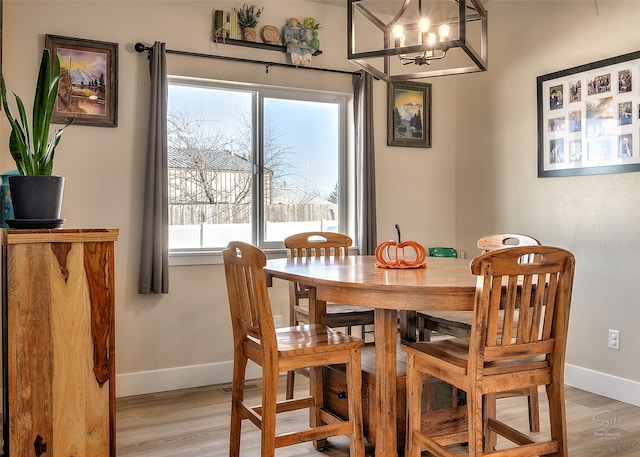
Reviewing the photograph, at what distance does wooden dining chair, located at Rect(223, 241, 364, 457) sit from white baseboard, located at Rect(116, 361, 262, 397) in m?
1.24

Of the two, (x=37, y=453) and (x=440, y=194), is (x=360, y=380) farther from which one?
(x=440, y=194)

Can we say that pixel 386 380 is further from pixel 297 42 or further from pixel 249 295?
pixel 297 42

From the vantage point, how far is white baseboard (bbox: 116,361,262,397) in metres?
3.34

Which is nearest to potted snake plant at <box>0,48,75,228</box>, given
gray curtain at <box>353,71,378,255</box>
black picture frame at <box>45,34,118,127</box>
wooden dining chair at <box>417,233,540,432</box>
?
black picture frame at <box>45,34,118,127</box>

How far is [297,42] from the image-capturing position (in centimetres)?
377

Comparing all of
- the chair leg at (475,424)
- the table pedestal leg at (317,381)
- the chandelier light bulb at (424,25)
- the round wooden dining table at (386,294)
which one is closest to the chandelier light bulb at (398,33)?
the chandelier light bulb at (424,25)

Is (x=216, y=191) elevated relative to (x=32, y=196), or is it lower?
elevated

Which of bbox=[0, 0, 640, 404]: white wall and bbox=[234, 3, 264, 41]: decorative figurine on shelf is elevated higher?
bbox=[234, 3, 264, 41]: decorative figurine on shelf

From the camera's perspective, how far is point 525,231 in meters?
3.89

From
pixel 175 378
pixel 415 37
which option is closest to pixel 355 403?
pixel 175 378

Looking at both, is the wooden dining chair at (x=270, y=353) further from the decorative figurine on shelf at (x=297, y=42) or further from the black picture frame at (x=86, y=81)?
the decorative figurine on shelf at (x=297, y=42)

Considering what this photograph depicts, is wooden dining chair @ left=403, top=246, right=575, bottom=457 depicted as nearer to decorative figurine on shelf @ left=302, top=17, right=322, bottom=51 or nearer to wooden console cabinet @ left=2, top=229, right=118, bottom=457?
wooden console cabinet @ left=2, top=229, right=118, bottom=457

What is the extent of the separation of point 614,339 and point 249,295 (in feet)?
7.73

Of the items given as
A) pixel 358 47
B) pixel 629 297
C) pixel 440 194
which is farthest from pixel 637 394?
pixel 358 47
